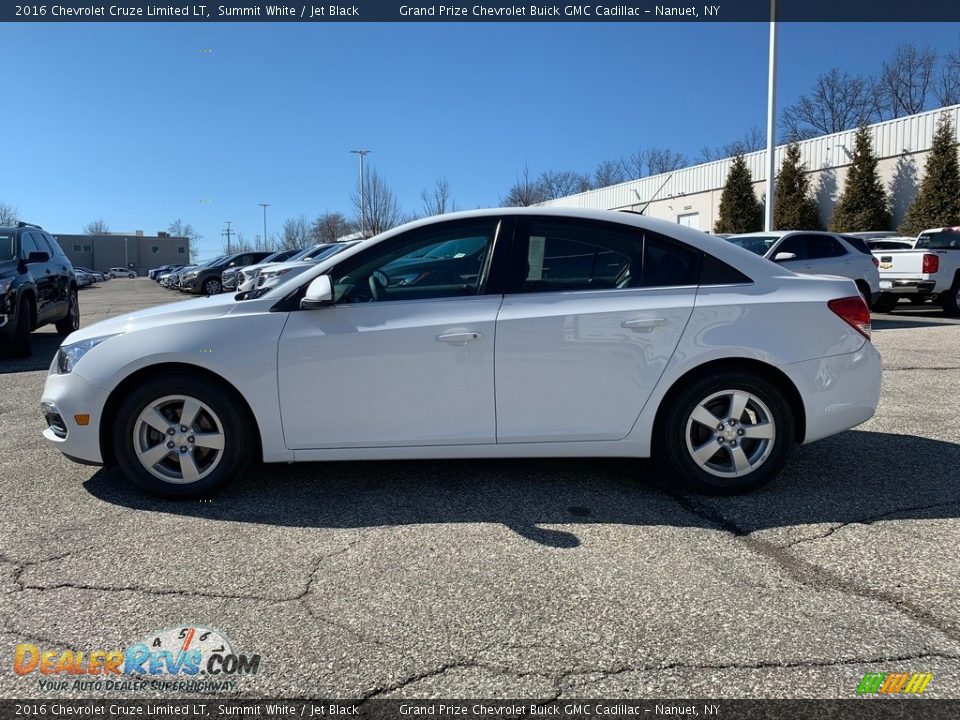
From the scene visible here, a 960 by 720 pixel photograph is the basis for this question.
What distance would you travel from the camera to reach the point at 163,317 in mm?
4176

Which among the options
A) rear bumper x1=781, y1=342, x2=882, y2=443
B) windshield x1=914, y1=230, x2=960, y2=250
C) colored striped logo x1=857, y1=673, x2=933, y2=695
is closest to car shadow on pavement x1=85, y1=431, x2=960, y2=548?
rear bumper x1=781, y1=342, x2=882, y2=443

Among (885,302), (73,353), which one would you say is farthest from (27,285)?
(885,302)

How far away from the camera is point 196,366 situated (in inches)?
159

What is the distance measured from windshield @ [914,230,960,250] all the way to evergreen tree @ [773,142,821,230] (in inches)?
557

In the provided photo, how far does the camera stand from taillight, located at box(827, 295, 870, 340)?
162 inches

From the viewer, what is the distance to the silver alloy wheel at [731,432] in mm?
4078

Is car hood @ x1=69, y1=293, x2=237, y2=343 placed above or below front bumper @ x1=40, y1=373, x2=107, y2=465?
above

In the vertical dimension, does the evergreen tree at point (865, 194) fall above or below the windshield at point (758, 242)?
above

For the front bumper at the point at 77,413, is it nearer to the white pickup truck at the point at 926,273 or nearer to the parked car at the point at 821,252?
the parked car at the point at 821,252

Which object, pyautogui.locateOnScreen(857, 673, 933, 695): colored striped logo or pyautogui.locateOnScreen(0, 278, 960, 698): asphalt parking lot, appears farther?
pyautogui.locateOnScreen(0, 278, 960, 698): asphalt parking lot

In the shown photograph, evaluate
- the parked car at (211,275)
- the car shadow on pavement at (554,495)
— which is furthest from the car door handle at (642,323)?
the parked car at (211,275)

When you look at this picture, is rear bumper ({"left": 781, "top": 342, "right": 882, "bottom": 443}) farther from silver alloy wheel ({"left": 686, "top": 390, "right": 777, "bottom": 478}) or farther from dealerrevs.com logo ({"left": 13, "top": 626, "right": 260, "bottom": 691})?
dealerrevs.com logo ({"left": 13, "top": 626, "right": 260, "bottom": 691})

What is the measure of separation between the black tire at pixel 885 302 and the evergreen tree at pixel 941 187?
9683mm

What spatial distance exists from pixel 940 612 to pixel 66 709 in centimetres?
Result: 310
